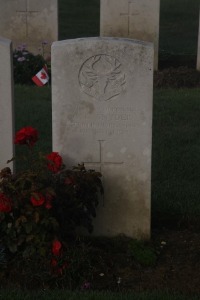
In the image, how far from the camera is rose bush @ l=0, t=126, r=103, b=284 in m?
4.92

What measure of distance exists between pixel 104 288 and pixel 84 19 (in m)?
15.7

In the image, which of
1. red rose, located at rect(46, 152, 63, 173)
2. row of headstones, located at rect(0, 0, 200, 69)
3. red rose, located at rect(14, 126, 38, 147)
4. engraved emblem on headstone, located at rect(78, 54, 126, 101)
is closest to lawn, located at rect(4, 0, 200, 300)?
red rose, located at rect(46, 152, 63, 173)

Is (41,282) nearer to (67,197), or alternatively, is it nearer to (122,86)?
(67,197)

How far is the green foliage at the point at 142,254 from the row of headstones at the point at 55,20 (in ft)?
25.3

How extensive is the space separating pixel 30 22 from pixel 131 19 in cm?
181

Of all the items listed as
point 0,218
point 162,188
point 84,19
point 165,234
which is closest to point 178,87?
point 162,188

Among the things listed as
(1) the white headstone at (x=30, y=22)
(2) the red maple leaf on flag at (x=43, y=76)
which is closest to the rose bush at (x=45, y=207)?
(2) the red maple leaf on flag at (x=43, y=76)

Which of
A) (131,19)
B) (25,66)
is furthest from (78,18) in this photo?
(25,66)

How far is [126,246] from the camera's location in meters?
5.50

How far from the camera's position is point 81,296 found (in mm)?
4520

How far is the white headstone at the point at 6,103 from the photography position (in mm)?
5230

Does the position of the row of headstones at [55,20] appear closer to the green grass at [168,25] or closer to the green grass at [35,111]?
the green grass at [168,25]

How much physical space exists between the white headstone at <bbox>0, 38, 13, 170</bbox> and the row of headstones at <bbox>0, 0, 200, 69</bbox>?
767 cm

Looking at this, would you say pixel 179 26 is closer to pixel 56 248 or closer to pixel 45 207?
pixel 45 207
